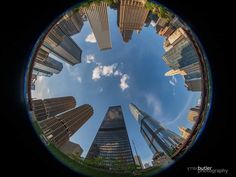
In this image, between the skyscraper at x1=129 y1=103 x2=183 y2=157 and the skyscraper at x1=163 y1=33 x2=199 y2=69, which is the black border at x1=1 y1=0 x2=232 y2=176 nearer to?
the skyscraper at x1=163 y1=33 x2=199 y2=69

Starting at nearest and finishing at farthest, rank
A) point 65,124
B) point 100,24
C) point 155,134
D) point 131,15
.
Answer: point 131,15, point 65,124, point 100,24, point 155,134

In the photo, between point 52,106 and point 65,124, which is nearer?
point 65,124

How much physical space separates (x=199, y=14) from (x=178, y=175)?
421cm

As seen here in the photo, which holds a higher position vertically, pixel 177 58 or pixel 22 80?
pixel 177 58

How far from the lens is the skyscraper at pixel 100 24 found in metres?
93.9

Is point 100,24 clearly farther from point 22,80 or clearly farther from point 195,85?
point 22,80

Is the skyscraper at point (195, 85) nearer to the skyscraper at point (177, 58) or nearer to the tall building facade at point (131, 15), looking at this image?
the skyscraper at point (177, 58)

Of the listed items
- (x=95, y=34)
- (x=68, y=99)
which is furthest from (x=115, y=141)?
(x=95, y=34)

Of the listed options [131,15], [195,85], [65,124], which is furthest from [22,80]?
[65,124]

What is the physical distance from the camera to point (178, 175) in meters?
4.92

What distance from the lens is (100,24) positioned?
4350 inches

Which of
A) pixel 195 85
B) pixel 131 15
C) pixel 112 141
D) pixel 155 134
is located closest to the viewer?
pixel 195 85

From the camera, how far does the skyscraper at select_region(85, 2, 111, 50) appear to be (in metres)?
93.9

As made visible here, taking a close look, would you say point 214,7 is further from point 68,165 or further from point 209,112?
point 68,165
